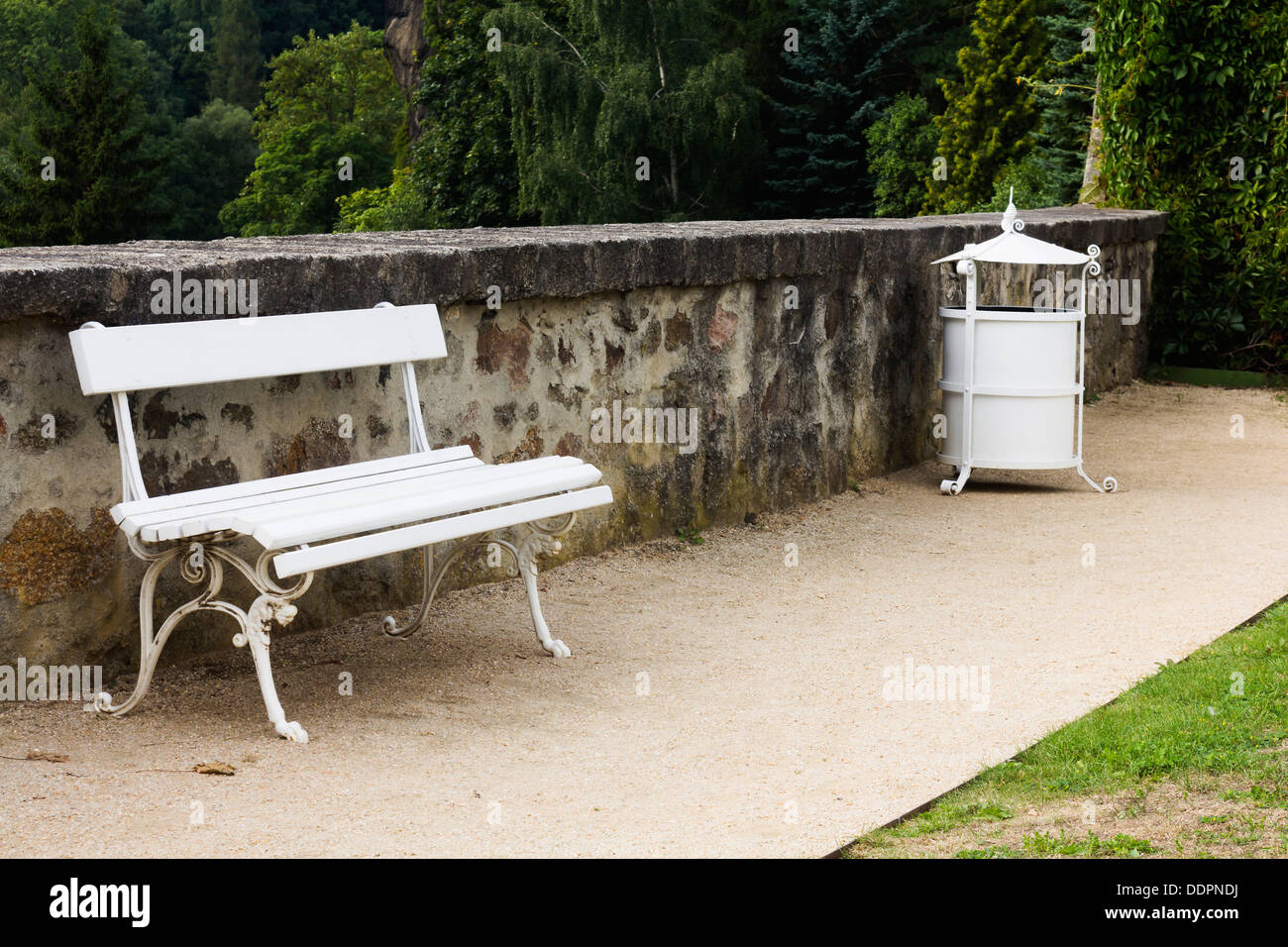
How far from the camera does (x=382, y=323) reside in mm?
4461

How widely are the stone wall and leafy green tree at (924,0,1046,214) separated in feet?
62.1

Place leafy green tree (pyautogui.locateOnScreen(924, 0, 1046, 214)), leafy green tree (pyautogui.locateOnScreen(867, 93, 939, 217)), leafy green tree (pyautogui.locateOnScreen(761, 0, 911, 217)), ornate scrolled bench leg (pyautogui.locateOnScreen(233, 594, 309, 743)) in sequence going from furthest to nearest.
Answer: leafy green tree (pyautogui.locateOnScreen(761, 0, 911, 217))
leafy green tree (pyautogui.locateOnScreen(867, 93, 939, 217))
leafy green tree (pyautogui.locateOnScreen(924, 0, 1046, 214))
ornate scrolled bench leg (pyautogui.locateOnScreen(233, 594, 309, 743))

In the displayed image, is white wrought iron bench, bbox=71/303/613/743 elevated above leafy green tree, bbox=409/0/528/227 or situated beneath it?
situated beneath

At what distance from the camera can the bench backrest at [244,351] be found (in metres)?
3.74

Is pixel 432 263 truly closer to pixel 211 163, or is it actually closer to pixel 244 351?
pixel 244 351

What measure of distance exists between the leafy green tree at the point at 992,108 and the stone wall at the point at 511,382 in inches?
745

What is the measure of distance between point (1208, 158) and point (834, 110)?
21.8m

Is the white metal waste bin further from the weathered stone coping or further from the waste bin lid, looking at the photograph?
the weathered stone coping

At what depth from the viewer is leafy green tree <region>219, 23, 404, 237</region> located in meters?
50.5

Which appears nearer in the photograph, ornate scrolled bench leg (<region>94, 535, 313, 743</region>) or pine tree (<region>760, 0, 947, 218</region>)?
ornate scrolled bench leg (<region>94, 535, 313, 743</region>)

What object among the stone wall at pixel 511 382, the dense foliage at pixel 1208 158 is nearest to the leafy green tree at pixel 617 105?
the dense foliage at pixel 1208 158

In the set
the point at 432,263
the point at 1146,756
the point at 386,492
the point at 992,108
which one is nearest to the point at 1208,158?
the point at 432,263

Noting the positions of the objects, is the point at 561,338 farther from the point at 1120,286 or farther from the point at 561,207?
the point at 561,207

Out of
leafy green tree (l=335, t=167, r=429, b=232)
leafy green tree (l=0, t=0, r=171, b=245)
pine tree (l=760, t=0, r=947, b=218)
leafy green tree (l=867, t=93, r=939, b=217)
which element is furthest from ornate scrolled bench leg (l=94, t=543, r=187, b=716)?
leafy green tree (l=0, t=0, r=171, b=245)
